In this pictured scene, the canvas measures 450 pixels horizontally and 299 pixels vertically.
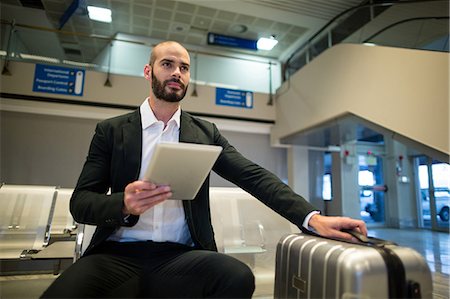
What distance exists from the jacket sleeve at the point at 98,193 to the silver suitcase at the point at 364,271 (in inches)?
26.5

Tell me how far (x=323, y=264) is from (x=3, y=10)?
25.3ft

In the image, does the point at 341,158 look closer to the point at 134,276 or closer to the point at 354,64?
the point at 354,64

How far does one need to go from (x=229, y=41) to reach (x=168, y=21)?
1431mm

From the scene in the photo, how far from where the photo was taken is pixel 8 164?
4.92m

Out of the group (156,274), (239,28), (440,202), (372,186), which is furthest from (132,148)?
(372,186)

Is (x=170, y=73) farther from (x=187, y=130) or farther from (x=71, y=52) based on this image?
(x=71, y=52)

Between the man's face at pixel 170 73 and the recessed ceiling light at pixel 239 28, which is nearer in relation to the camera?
the man's face at pixel 170 73

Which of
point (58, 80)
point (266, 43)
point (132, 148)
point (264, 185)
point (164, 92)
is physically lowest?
point (264, 185)

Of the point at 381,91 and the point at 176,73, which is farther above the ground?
the point at 381,91

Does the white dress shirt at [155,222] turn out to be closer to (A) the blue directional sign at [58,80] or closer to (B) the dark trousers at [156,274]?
(B) the dark trousers at [156,274]

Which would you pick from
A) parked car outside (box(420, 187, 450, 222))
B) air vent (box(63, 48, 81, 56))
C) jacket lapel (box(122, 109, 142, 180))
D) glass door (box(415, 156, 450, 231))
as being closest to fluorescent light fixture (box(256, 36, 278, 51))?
air vent (box(63, 48, 81, 56))

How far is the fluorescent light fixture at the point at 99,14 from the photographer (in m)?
5.86

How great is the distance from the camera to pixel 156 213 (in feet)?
3.94

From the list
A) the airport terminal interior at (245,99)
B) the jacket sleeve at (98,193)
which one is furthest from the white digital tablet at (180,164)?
the airport terminal interior at (245,99)
